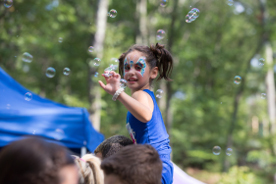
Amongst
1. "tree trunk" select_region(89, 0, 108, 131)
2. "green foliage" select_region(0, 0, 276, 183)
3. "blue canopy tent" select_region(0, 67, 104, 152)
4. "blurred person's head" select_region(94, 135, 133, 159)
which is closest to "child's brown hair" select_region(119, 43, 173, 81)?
"blurred person's head" select_region(94, 135, 133, 159)

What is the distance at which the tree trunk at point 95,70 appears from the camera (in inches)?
273

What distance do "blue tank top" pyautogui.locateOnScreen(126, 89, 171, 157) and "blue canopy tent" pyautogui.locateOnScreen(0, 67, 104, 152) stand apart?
232 centimetres

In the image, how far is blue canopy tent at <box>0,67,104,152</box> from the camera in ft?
11.6

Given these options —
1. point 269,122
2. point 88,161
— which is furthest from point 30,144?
point 269,122

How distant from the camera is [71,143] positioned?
3.96 meters

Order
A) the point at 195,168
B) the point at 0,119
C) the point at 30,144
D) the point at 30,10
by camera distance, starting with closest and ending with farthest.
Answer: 1. the point at 30,144
2. the point at 0,119
3. the point at 30,10
4. the point at 195,168

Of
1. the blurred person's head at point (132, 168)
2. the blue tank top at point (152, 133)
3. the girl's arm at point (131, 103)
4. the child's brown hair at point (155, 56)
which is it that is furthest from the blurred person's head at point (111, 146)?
the child's brown hair at point (155, 56)

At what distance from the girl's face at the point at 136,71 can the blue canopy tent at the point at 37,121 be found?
87.1 inches

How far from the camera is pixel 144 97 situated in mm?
1688

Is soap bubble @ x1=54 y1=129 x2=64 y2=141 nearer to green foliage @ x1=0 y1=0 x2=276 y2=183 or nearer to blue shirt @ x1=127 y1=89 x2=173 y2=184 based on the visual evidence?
Result: blue shirt @ x1=127 y1=89 x2=173 y2=184

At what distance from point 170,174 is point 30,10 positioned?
6.61 meters

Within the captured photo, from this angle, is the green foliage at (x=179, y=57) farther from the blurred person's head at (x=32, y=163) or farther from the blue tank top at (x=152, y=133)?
the blurred person's head at (x=32, y=163)

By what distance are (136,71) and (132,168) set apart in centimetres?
86

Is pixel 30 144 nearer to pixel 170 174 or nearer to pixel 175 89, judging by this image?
pixel 170 174
